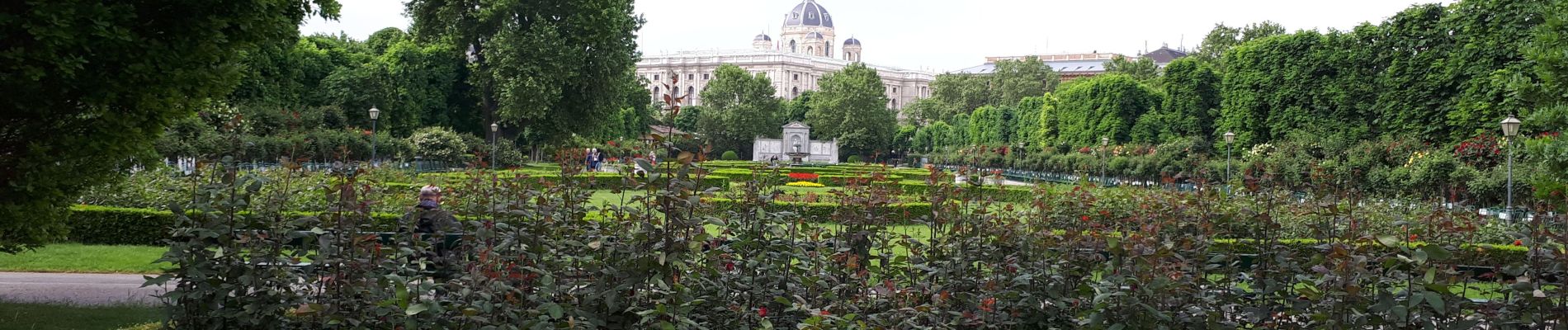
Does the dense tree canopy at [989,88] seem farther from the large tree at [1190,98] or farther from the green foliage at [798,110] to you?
the large tree at [1190,98]

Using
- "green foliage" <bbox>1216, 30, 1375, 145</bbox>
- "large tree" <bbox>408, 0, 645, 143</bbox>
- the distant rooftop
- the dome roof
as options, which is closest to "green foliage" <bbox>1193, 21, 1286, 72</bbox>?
"green foliage" <bbox>1216, 30, 1375, 145</bbox>

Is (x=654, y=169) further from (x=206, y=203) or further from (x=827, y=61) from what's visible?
(x=827, y=61)

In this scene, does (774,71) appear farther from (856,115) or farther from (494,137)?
(494,137)

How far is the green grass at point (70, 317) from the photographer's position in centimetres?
619

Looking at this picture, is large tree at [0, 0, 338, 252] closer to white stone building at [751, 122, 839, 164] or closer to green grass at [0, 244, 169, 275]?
green grass at [0, 244, 169, 275]

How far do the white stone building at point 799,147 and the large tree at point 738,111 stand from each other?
8.58 ft

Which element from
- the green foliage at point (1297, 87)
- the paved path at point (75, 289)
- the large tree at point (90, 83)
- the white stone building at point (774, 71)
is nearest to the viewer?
the large tree at point (90, 83)

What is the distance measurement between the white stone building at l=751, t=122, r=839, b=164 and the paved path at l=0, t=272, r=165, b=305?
49.1m

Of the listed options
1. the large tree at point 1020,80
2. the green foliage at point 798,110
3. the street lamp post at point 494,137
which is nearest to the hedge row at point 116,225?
the street lamp post at point 494,137

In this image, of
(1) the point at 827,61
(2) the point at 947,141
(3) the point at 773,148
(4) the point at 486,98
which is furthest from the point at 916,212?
(1) the point at 827,61

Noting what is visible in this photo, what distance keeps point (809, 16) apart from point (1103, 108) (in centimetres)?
9588

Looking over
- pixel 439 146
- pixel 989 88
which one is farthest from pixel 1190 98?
pixel 989 88

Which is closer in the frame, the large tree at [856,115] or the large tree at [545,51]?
the large tree at [545,51]

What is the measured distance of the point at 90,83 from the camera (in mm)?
Result: 5301
